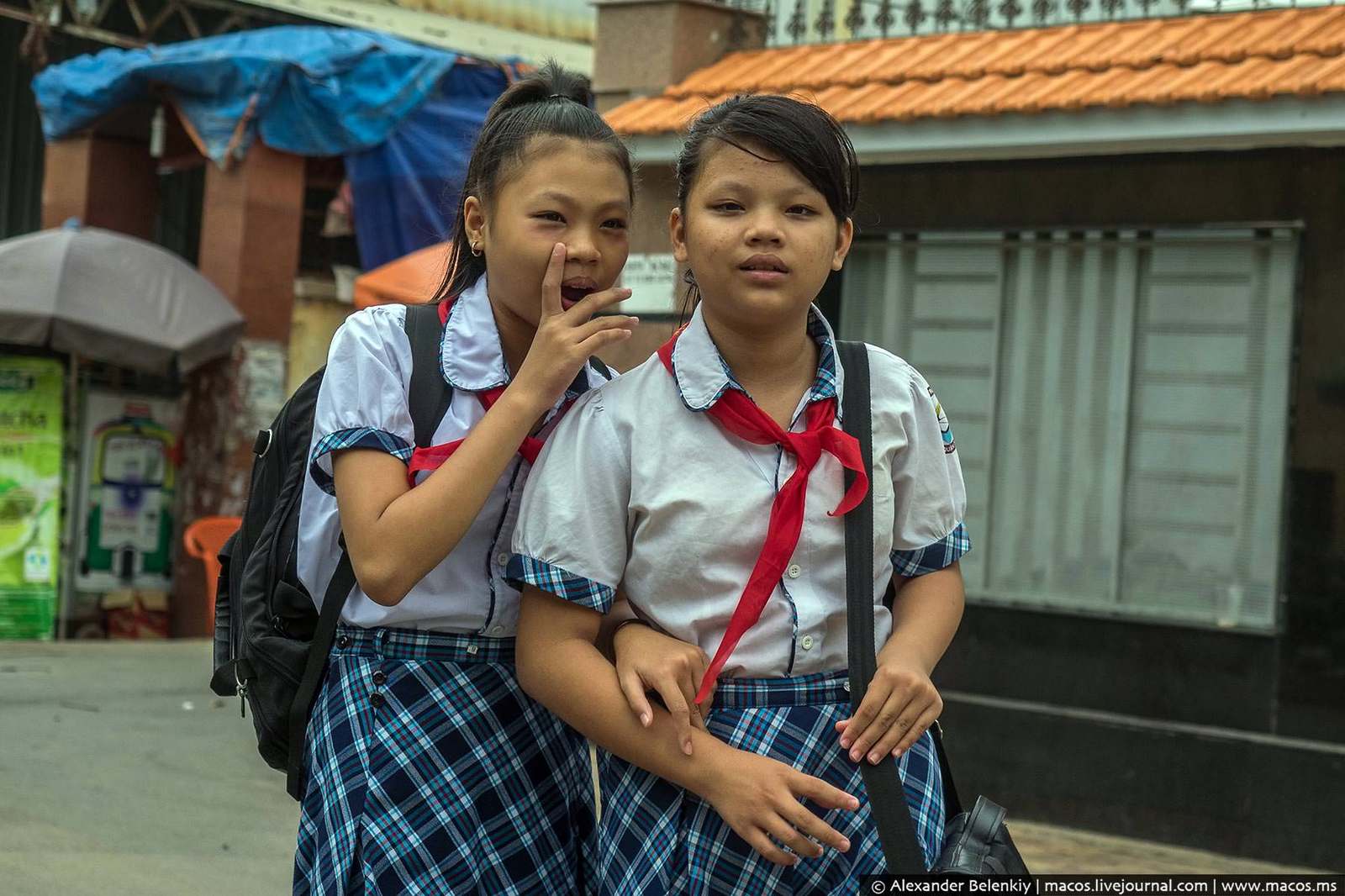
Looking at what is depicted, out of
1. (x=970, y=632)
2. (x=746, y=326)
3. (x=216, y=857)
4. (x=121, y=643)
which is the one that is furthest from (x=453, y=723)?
(x=121, y=643)

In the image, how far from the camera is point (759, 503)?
2031 mm

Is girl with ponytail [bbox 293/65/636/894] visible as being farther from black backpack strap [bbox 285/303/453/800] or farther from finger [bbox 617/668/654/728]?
finger [bbox 617/668/654/728]

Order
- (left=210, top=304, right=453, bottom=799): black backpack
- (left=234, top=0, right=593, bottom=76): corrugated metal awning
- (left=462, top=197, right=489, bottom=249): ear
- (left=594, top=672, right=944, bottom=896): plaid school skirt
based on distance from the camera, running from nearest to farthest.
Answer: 1. (left=594, top=672, right=944, bottom=896): plaid school skirt
2. (left=210, top=304, right=453, bottom=799): black backpack
3. (left=462, top=197, right=489, bottom=249): ear
4. (left=234, top=0, right=593, bottom=76): corrugated metal awning

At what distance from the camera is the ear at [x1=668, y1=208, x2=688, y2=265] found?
220 centimetres

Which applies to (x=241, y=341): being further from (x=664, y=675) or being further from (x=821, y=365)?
(x=664, y=675)

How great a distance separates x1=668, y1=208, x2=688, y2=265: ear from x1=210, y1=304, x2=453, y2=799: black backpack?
0.39m

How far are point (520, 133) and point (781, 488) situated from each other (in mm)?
705

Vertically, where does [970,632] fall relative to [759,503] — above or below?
below

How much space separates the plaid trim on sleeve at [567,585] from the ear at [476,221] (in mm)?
615

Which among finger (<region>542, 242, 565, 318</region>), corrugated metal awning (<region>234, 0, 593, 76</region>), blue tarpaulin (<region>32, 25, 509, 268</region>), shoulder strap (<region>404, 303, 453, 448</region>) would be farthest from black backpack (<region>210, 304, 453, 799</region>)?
corrugated metal awning (<region>234, 0, 593, 76</region>)

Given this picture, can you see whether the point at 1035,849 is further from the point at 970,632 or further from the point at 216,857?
the point at 216,857

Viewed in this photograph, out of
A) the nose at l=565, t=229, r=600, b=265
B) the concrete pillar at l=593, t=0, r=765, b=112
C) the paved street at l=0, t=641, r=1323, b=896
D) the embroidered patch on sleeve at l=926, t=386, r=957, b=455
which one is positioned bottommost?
the paved street at l=0, t=641, r=1323, b=896

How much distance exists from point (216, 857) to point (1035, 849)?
122 inches

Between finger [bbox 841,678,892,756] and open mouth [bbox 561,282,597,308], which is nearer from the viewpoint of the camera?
finger [bbox 841,678,892,756]
